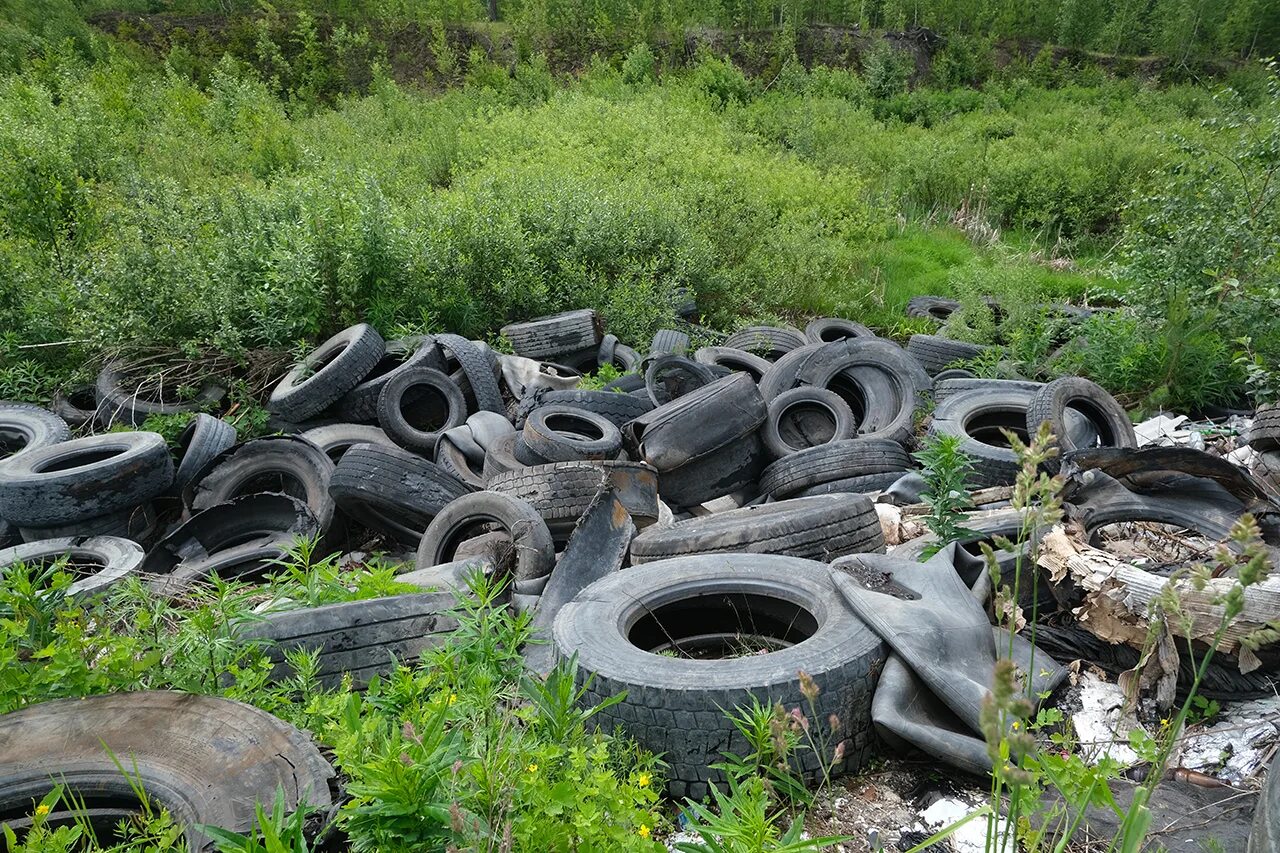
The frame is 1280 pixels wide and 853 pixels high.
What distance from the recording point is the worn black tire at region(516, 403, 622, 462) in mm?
5305

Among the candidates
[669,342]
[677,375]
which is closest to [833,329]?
[669,342]

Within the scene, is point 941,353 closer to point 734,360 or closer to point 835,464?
point 734,360

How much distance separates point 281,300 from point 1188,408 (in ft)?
25.8

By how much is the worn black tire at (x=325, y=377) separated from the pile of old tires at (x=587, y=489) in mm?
19

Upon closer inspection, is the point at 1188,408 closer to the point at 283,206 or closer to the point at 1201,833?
the point at 1201,833

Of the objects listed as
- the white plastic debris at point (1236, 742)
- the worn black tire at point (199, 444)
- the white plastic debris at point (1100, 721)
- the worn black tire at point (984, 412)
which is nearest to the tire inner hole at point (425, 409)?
the worn black tire at point (199, 444)

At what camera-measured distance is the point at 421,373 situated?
21.2ft

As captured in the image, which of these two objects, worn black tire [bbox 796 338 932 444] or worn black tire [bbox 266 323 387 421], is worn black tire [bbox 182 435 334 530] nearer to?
worn black tire [bbox 266 323 387 421]

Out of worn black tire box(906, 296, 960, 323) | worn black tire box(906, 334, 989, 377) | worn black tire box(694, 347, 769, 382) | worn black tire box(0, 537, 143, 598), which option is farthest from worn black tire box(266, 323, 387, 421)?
worn black tire box(906, 296, 960, 323)

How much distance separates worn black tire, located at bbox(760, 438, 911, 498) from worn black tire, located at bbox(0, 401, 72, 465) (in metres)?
5.24

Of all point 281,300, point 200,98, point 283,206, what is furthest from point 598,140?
point 200,98

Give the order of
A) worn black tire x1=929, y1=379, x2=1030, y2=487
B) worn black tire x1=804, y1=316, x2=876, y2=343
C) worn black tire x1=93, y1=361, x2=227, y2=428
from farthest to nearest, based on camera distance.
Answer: worn black tire x1=804, y1=316, x2=876, y2=343, worn black tire x1=93, y1=361, x2=227, y2=428, worn black tire x1=929, y1=379, x2=1030, y2=487

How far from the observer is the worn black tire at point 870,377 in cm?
661

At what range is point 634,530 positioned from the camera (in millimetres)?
4320
